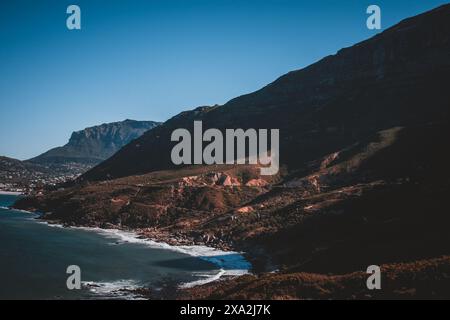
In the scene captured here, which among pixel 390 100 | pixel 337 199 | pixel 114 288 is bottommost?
pixel 114 288

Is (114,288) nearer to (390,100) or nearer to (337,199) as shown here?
(337,199)

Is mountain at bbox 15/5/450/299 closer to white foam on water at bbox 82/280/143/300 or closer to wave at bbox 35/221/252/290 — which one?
wave at bbox 35/221/252/290

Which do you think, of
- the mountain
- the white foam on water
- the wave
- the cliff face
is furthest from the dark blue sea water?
the cliff face

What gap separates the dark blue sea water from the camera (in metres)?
64.4

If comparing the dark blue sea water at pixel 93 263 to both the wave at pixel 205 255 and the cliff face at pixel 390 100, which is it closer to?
the wave at pixel 205 255

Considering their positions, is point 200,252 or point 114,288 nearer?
point 114,288

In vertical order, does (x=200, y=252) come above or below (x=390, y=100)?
below

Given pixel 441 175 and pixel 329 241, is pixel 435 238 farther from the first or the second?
pixel 441 175

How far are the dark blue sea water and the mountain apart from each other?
9430mm

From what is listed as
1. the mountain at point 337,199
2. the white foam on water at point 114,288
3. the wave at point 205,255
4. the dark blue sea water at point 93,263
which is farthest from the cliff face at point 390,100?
the white foam on water at point 114,288

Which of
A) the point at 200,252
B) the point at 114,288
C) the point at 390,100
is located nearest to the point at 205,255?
the point at 200,252

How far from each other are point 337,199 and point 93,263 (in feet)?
188

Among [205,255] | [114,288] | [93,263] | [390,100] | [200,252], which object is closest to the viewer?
[114,288]

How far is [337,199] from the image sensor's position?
4279 inches
